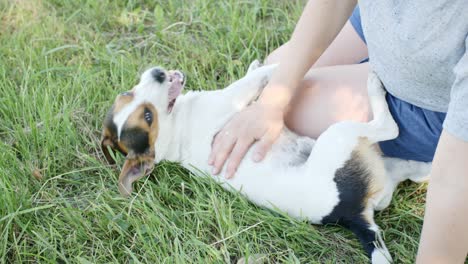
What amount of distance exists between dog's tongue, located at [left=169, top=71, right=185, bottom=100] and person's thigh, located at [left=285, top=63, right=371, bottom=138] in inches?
19.3

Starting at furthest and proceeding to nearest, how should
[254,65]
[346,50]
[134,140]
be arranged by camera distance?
[254,65] < [346,50] < [134,140]

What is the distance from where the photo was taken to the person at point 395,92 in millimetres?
1592

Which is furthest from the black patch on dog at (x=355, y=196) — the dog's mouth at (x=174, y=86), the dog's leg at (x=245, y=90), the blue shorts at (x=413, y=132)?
the dog's mouth at (x=174, y=86)

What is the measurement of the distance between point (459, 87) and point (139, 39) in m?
2.01

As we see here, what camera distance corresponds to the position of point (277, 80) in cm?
231

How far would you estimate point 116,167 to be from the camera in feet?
8.14

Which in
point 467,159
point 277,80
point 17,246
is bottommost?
point 17,246

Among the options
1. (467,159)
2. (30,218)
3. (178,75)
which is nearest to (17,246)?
(30,218)

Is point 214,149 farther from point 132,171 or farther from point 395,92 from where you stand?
point 395,92

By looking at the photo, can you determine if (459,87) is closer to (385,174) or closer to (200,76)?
(385,174)

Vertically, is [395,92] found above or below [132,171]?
above

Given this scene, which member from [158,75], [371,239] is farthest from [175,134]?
[371,239]

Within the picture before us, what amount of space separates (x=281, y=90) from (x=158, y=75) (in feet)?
1.76

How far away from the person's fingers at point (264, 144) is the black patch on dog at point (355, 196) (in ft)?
0.97
